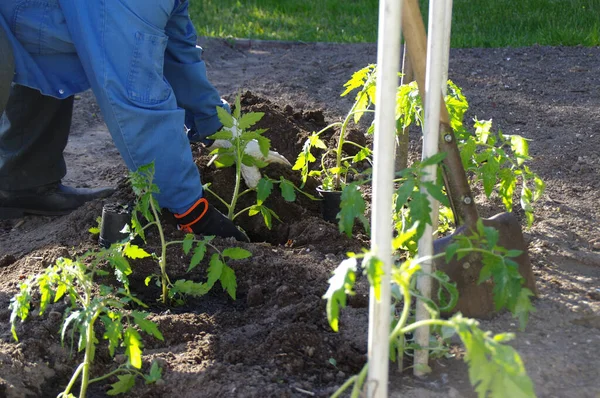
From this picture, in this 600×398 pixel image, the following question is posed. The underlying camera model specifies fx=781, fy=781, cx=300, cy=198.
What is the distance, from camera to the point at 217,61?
19.7 ft

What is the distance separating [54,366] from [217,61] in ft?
13.3

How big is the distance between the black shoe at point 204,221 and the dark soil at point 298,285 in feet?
0.37

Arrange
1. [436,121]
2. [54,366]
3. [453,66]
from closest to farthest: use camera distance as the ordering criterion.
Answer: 1. [436,121]
2. [54,366]
3. [453,66]

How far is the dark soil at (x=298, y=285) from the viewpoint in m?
2.14

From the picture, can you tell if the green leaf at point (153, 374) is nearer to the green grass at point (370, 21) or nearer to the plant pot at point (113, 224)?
the plant pot at point (113, 224)

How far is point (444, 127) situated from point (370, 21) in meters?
5.08

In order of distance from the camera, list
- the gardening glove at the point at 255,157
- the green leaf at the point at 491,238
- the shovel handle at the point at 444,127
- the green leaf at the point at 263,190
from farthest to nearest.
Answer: the gardening glove at the point at 255,157, the green leaf at the point at 263,190, the shovel handle at the point at 444,127, the green leaf at the point at 491,238

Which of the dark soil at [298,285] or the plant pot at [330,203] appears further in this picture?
the plant pot at [330,203]

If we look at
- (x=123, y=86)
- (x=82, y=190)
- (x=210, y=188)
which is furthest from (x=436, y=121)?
(x=82, y=190)

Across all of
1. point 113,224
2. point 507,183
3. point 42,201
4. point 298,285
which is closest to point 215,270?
point 298,285

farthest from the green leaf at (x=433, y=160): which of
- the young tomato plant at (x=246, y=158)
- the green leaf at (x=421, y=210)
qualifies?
the young tomato plant at (x=246, y=158)

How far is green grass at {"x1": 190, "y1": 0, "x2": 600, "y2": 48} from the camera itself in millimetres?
6082

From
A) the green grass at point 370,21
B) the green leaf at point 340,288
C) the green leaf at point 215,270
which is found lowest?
the green leaf at point 215,270

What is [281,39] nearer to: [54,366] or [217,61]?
[217,61]
